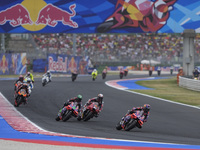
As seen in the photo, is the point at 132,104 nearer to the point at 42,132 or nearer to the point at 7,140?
the point at 42,132

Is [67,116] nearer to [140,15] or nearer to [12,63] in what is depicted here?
[140,15]

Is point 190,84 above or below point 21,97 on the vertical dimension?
below

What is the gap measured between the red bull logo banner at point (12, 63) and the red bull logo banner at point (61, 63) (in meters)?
4.66

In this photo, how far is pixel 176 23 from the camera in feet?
119

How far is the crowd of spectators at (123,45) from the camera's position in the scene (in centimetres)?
7594

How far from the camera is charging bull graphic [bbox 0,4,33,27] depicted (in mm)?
35938

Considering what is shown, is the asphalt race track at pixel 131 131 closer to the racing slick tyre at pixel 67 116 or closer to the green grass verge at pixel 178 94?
the racing slick tyre at pixel 67 116

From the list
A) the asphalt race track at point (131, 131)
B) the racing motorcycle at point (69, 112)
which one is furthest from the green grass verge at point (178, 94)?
the racing motorcycle at point (69, 112)

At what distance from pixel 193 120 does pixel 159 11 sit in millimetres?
23203

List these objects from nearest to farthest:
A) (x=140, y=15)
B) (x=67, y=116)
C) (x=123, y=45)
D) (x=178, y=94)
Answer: (x=67, y=116), (x=178, y=94), (x=140, y=15), (x=123, y=45)

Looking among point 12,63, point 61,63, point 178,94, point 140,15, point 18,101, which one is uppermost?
point 140,15

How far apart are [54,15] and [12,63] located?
14109 millimetres

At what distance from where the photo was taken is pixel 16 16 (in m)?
36.1

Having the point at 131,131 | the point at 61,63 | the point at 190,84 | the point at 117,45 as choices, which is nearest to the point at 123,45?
the point at 117,45
